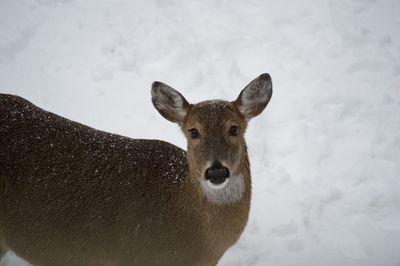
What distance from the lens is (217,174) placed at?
150 inches

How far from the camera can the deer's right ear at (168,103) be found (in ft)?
14.8

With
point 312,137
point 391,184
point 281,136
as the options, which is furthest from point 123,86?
point 391,184

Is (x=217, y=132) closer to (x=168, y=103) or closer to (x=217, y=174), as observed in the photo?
(x=217, y=174)

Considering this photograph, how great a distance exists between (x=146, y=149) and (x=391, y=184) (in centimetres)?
366

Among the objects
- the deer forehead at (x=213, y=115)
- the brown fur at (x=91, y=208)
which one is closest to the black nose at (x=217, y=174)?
the deer forehead at (x=213, y=115)

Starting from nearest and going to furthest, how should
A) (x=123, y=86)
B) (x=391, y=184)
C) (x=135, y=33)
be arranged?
1. (x=391, y=184)
2. (x=123, y=86)
3. (x=135, y=33)

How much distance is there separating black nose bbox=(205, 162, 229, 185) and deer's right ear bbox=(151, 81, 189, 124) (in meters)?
0.89

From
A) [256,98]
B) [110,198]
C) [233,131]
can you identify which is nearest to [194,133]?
[233,131]

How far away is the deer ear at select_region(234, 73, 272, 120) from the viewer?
4.50 metres

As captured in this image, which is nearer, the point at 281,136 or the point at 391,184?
the point at 391,184

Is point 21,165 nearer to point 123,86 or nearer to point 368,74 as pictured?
point 123,86

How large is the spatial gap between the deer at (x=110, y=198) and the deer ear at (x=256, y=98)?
0.05 metres

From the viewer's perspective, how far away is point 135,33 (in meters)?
8.46

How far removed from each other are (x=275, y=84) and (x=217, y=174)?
432 cm
